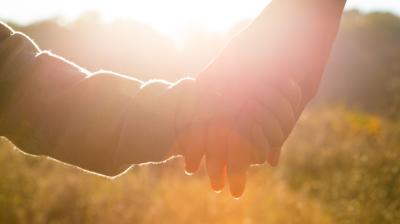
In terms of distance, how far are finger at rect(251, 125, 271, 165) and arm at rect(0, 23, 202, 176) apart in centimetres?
17

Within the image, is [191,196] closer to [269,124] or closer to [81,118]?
[81,118]

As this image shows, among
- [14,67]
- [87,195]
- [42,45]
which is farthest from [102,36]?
[14,67]

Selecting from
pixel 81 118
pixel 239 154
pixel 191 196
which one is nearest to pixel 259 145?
pixel 239 154

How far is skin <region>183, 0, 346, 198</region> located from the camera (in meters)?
1.19

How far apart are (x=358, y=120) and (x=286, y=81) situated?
10052 mm

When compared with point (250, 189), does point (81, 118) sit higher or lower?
higher

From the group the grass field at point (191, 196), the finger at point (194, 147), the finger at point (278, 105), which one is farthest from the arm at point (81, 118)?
the grass field at point (191, 196)

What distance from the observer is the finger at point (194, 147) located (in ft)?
3.97

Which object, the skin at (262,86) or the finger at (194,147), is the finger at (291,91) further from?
the finger at (194,147)

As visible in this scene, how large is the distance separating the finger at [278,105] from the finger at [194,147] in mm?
133

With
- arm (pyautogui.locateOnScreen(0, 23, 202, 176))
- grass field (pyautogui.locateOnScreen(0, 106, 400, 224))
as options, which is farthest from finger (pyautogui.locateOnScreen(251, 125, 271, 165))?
grass field (pyautogui.locateOnScreen(0, 106, 400, 224))

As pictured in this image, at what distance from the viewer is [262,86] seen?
3.95 ft

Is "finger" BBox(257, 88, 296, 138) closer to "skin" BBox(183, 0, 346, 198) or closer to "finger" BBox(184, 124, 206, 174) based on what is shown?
→ "skin" BBox(183, 0, 346, 198)

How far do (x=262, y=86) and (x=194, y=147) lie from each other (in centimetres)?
18
